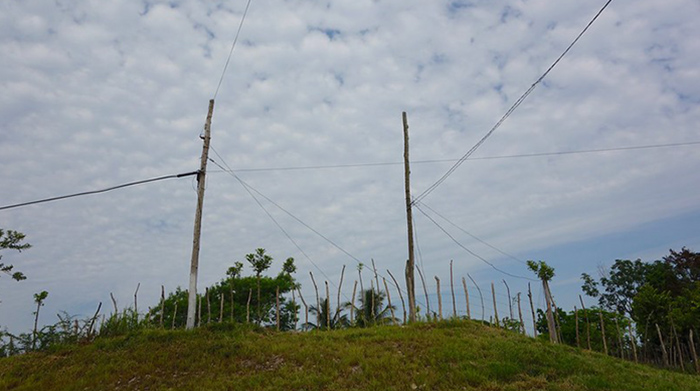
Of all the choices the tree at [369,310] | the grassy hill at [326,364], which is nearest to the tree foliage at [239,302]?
the tree at [369,310]

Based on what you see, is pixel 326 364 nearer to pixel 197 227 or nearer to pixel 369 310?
pixel 197 227

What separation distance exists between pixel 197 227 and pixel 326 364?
638 cm

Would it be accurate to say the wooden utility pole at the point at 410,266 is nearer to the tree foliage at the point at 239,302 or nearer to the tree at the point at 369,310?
the tree at the point at 369,310

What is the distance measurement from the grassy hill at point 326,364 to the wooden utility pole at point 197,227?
2.90 ft

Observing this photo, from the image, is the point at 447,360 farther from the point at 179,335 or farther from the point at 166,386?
the point at 179,335

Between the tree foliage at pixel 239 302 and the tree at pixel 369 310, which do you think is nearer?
the tree at pixel 369 310

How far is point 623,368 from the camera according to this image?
12.2 metres

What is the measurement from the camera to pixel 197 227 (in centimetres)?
1523

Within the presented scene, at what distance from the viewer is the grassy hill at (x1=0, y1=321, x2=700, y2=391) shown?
10.6m

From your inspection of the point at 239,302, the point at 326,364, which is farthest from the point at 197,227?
the point at 239,302

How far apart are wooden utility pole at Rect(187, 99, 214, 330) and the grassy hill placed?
883 millimetres

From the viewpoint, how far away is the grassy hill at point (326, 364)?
10562 millimetres

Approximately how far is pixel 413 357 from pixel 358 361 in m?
1.43

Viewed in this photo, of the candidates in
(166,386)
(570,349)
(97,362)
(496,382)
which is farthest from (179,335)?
(570,349)
